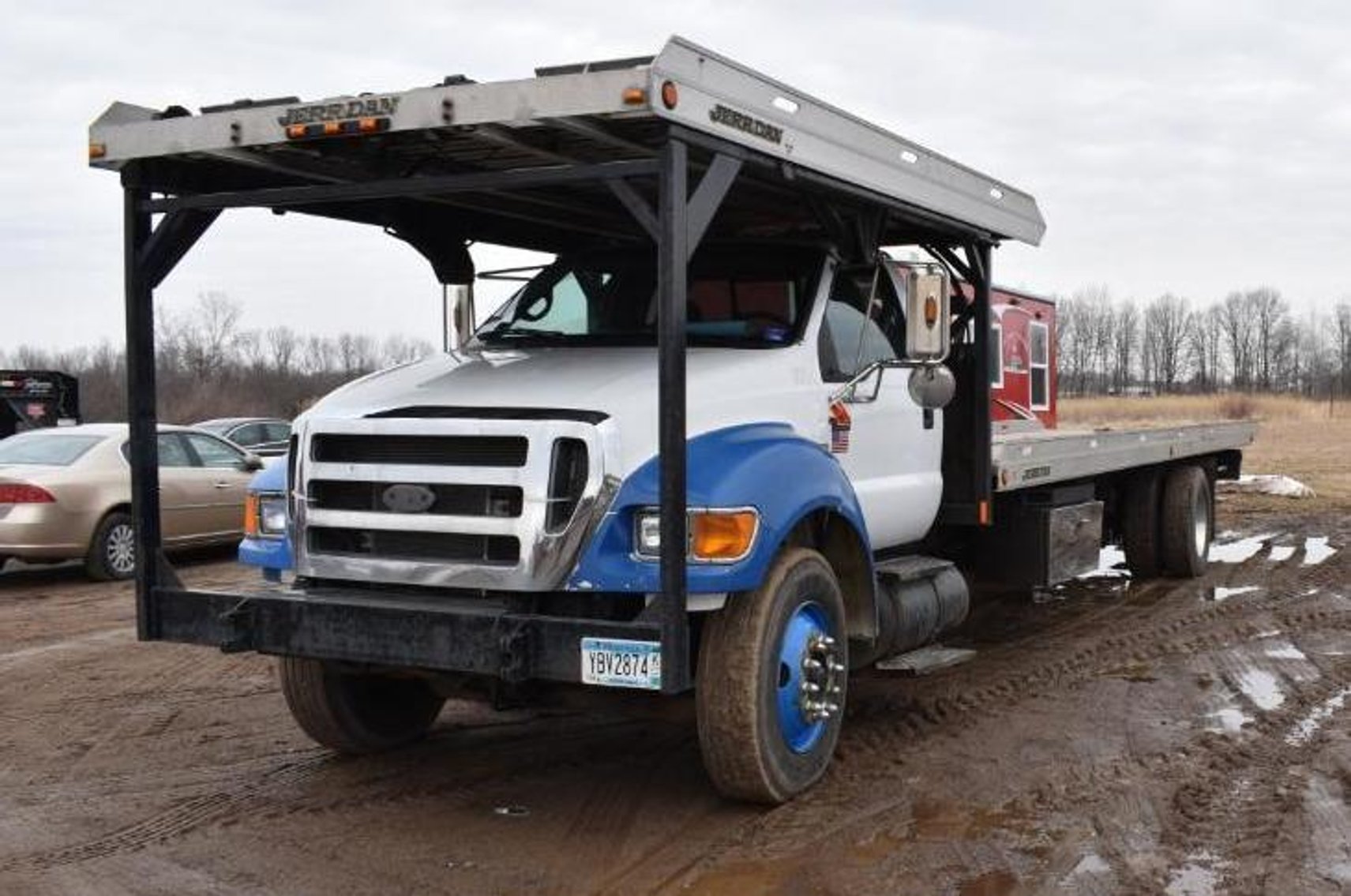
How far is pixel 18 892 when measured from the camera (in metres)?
4.60

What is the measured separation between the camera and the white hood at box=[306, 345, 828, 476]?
5.20 meters

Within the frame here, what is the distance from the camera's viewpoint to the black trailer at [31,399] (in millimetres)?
24734

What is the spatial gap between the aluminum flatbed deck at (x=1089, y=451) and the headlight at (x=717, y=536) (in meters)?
3.06

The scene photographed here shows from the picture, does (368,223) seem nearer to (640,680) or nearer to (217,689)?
(217,689)

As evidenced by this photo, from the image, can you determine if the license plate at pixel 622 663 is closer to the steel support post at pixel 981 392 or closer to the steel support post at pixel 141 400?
the steel support post at pixel 141 400

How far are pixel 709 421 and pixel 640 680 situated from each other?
121 cm

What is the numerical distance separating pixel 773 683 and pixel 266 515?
89.2 inches

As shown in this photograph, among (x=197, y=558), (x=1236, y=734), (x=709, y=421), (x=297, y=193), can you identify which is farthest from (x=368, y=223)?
(x=197, y=558)

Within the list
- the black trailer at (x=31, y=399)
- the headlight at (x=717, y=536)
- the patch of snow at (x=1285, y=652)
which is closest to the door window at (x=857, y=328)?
the headlight at (x=717, y=536)

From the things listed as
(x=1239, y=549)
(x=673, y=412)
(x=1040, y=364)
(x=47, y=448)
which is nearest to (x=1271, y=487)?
(x=1040, y=364)

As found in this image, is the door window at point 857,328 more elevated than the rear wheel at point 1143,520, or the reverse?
the door window at point 857,328

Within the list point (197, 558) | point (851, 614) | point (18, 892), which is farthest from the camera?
point (197, 558)

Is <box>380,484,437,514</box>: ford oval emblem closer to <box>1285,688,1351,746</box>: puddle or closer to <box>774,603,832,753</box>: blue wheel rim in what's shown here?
<box>774,603,832,753</box>: blue wheel rim

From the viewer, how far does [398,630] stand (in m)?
4.95
